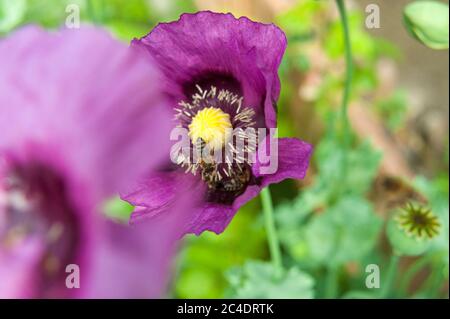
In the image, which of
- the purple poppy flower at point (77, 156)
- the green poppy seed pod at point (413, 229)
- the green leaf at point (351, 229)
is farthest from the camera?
the green leaf at point (351, 229)

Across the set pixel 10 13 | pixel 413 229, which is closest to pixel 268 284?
pixel 413 229

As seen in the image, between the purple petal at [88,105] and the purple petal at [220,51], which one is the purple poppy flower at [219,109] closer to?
the purple petal at [220,51]

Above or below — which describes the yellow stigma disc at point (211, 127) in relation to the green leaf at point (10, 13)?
below

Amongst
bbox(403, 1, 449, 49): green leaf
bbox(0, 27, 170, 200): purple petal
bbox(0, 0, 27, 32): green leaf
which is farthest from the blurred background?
bbox(0, 27, 170, 200): purple petal

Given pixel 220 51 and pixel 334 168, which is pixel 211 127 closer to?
pixel 220 51

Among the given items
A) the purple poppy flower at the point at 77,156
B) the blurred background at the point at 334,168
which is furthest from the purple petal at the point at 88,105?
the blurred background at the point at 334,168

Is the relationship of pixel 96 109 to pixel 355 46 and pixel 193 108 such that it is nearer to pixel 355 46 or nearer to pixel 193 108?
pixel 193 108

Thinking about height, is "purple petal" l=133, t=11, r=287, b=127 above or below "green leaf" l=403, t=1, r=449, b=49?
below

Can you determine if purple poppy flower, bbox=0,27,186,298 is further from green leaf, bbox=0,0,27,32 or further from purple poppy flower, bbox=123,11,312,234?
green leaf, bbox=0,0,27,32
